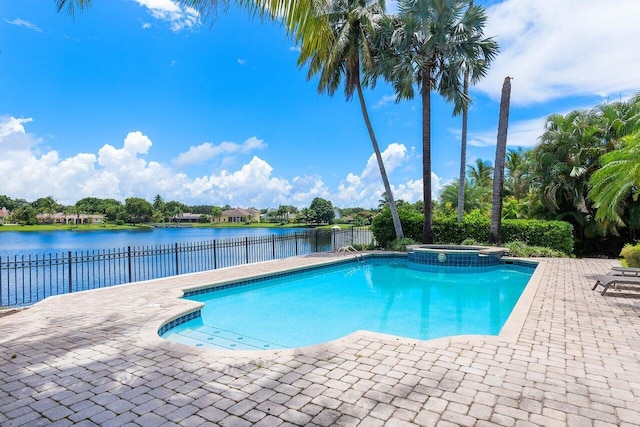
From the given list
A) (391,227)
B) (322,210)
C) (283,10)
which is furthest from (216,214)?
(283,10)

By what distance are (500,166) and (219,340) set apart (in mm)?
14516

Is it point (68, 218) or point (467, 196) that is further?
point (68, 218)

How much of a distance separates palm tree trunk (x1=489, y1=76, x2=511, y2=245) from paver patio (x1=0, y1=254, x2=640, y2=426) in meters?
10.2

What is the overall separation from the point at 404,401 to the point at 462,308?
5.90m

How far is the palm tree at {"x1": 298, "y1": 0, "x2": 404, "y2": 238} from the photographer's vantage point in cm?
1534

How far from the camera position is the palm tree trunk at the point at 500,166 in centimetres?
1562

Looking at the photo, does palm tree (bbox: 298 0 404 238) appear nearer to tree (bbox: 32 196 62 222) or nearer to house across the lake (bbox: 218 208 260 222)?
tree (bbox: 32 196 62 222)

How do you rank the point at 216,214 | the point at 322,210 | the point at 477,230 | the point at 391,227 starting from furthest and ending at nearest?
1. the point at 216,214
2. the point at 322,210
3. the point at 391,227
4. the point at 477,230

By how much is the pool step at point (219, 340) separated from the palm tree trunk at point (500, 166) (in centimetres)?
1269

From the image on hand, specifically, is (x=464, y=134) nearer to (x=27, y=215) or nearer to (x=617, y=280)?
(x=617, y=280)

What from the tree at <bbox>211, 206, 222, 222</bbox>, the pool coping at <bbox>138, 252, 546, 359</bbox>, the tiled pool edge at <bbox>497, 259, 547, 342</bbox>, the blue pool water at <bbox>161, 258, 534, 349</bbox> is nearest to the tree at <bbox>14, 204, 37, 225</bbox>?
the tree at <bbox>211, 206, 222, 222</bbox>

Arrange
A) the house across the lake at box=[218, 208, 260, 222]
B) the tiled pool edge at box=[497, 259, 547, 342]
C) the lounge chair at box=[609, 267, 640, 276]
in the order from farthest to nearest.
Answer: the house across the lake at box=[218, 208, 260, 222], the lounge chair at box=[609, 267, 640, 276], the tiled pool edge at box=[497, 259, 547, 342]

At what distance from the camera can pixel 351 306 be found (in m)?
8.69

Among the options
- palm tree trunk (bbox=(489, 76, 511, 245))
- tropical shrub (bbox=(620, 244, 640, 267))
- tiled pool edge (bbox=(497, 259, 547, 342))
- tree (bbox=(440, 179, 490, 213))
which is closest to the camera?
tiled pool edge (bbox=(497, 259, 547, 342))
